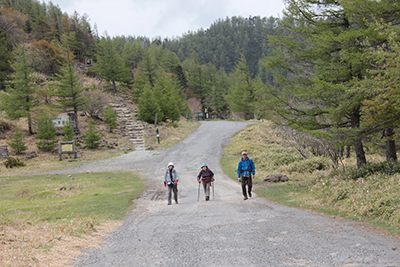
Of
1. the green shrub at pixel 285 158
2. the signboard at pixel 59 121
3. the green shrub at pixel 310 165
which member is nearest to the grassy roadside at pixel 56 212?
the signboard at pixel 59 121

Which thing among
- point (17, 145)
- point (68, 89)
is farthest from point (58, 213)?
point (68, 89)

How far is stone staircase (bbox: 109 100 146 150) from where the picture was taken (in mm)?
31809

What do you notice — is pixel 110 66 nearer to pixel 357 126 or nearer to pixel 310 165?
pixel 310 165

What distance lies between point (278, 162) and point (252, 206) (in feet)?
34.0

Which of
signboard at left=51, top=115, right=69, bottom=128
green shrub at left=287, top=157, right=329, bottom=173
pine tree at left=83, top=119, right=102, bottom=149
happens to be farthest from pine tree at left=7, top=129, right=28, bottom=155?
green shrub at left=287, top=157, right=329, bottom=173

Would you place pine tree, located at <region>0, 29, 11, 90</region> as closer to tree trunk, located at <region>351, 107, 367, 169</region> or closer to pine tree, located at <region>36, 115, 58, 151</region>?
pine tree, located at <region>36, 115, 58, 151</region>

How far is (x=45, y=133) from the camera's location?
25.9m

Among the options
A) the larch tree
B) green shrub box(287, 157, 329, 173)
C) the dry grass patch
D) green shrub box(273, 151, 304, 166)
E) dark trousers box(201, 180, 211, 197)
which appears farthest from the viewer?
green shrub box(273, 151, 304, 166)

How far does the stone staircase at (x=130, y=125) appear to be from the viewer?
31.8 metres

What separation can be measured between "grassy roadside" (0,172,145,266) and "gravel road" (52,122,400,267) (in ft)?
2.00

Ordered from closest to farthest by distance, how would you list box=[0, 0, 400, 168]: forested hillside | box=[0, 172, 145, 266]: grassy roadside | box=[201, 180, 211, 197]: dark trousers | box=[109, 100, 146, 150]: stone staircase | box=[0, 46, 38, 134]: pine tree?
box=[0, 172, 145, 266]: grassy roadside < box=[0, 0, 400, 168]: forested hillside < box=[201, 180, 211, 197]: dark trousers < box=[0, 46, 38, 134]: pine tree < box=[109, 100, 146, 150]: stone staircase

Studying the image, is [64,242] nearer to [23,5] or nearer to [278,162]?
[278,162]

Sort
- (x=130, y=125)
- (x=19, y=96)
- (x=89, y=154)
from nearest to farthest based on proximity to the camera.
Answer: (x=89, y=154)
(x=19, y=96)
(x=130, y=125)

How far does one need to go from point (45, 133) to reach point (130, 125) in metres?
12.4
